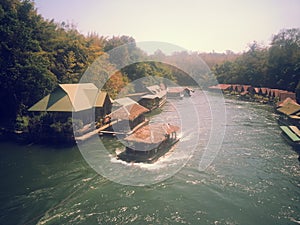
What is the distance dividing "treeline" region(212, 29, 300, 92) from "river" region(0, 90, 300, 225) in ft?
112

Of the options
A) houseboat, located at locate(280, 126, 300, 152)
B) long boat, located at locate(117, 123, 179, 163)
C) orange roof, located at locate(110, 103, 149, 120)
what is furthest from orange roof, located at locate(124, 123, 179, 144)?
houseboat, located at locate(280, 126, 300, 152)

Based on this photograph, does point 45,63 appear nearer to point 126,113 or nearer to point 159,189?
point 126,113

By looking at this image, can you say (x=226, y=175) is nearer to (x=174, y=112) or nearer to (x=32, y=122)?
(x=32, y=122)

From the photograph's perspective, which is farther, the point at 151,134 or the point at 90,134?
the point at 90,134

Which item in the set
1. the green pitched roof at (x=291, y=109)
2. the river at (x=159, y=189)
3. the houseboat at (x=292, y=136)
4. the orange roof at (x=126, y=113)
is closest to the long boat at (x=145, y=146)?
the river at (x=159, y=189)

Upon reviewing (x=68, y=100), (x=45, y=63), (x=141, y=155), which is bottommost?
(x=141, y=155)

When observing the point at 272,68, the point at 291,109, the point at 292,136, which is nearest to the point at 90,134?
the point at 292,136

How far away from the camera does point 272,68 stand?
5612 centimetres

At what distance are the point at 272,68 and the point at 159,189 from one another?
5201 cm

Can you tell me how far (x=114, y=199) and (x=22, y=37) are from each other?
785 inches

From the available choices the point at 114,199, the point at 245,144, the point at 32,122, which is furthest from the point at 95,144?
the point at 245,144

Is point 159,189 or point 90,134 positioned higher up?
point 90,134

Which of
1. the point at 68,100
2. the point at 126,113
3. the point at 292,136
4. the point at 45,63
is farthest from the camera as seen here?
the point at 45,63

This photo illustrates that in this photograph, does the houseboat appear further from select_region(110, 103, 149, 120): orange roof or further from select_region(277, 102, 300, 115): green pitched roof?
select_region(110, 103, 149, 120): orange roof
